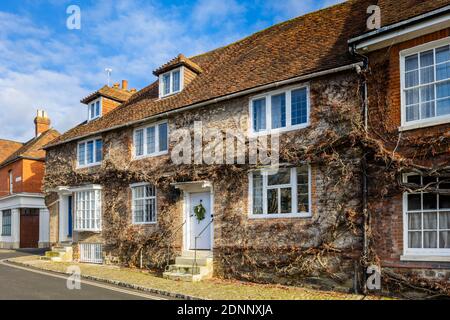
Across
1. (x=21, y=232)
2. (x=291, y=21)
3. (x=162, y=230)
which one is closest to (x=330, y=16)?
(x=291, y=21)

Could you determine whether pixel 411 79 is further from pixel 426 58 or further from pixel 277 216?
pixel 277 216

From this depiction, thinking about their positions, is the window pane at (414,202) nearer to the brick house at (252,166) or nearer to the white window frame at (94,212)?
the brick house at (252,166)

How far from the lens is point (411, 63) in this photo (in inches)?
403

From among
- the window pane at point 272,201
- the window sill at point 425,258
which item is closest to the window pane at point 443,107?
Result: the window sill at point 425,258

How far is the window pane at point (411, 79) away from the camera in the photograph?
33.1 ft

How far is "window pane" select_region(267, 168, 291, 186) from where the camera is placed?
12.3 m

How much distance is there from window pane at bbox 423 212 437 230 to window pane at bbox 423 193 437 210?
0.17m

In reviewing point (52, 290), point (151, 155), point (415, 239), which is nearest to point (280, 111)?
point (415, 239)

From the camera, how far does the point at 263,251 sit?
12305mm

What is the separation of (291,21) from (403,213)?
33.9 ft

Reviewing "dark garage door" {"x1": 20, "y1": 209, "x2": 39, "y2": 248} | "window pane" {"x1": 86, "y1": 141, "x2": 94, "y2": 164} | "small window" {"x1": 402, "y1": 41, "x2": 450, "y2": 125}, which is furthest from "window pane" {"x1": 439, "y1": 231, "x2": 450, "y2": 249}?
"dark garage door" {"x1": 20, "y1": 209, "x2": 39, "y2": 248}

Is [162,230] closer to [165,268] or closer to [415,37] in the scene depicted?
[165,268]

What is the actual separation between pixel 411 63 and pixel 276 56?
535 cm

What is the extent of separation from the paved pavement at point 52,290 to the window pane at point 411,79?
8.48m
